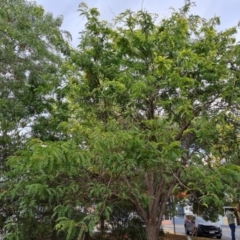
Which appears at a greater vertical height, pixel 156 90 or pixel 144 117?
pixel 156 90

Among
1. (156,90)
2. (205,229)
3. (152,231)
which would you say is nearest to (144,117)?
(156,90)

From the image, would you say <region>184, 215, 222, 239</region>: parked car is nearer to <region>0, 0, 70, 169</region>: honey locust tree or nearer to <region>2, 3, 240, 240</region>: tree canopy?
<region>2, 3, 240, 240</region>: tree canopy

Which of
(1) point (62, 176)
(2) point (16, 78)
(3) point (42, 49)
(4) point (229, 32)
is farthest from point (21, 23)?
(4) point (229, 32)

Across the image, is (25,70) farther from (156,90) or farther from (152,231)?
(152,231)

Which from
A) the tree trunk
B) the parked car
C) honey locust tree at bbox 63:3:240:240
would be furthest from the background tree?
the parked car

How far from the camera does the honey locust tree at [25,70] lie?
21.9 ft

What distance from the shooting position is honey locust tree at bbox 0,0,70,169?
263 inches

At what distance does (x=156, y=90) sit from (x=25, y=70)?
3481mm

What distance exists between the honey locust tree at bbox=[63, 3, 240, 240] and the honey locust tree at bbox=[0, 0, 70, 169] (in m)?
0.98

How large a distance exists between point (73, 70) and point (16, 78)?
180 cm

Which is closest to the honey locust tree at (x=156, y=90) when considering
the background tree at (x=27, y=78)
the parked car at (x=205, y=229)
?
the background tree at (x=27, y=78)

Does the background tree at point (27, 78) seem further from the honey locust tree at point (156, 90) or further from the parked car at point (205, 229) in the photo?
the parked car at point (205, 229)

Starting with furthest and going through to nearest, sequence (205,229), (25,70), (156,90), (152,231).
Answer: (205,229), (25,70), (152,231), (156,90)

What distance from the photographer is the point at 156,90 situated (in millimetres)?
5688
